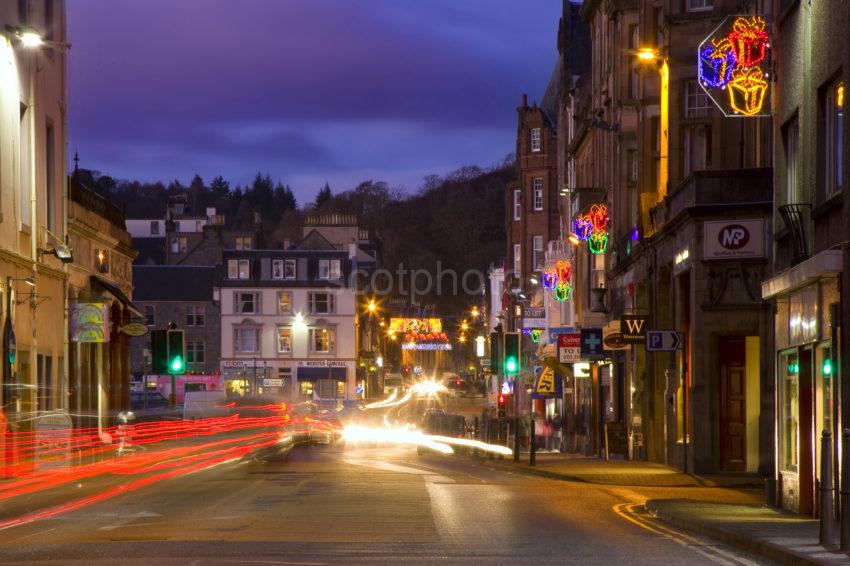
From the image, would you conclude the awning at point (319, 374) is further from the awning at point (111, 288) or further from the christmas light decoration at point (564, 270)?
the awning at point (111, 288)

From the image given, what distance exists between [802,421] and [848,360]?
2.82m

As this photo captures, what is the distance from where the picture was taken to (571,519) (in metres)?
19.1

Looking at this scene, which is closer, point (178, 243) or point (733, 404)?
point (733, 404)

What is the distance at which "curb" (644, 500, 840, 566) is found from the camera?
13633 mm

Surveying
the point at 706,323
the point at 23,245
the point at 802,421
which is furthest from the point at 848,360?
the point at 23,245

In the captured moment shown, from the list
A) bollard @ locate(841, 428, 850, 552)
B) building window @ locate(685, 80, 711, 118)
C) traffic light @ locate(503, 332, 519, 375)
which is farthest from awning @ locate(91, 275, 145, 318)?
bollard @ locate(841, 428, 850, 552)

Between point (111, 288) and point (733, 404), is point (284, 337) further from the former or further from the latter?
point (733, 404)

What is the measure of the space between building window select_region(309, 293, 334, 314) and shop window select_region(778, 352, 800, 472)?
83.9m

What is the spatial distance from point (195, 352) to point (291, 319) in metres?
8.15

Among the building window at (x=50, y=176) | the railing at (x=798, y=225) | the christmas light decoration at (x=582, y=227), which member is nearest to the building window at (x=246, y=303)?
the christmas light decoration at (x=582, y=227)

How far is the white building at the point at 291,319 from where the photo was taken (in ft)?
341

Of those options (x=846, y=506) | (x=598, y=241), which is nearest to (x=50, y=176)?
(x=598, y=241)

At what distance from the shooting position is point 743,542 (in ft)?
51.4

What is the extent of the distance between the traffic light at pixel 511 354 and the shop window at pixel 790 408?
699 inches
